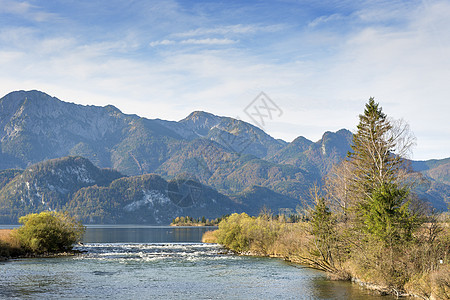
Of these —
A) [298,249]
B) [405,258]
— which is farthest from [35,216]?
[405,258]

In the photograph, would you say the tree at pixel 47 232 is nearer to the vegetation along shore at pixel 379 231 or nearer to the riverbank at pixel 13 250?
the riverbank at pixel 13 250

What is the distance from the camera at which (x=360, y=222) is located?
161ft

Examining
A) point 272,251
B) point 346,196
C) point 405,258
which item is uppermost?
point 346,196

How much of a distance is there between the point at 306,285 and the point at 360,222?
9.77 metres

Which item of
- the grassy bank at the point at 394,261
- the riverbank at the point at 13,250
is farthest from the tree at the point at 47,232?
the grassy bank at the point at 394,261

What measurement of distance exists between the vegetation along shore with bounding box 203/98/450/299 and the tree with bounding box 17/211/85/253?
1721 inches

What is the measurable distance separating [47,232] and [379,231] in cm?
6221

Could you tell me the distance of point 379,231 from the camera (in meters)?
41.6

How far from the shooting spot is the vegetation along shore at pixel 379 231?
38.4 m

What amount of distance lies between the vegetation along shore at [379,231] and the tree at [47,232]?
4370 cm

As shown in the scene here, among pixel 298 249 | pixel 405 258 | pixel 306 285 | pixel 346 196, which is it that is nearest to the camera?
pixel 405 258

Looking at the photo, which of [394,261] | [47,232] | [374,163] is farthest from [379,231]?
[47,232]

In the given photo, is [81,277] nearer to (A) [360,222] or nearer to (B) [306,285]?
(B) [306,285]

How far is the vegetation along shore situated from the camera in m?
38.4
